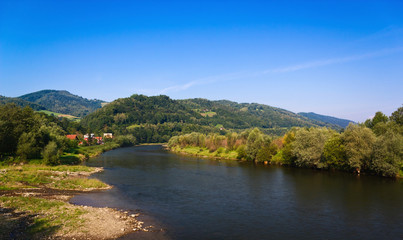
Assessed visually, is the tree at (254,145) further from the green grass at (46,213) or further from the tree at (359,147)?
the green grass at (46,213)

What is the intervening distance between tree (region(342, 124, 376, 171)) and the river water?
4.40 meters

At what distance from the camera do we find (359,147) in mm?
52594

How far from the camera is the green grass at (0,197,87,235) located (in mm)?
20047

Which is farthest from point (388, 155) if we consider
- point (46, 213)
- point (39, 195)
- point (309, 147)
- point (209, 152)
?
point (209, 152)

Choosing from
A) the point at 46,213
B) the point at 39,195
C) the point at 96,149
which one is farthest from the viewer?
the point at 96,149

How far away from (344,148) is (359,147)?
3.05 metres

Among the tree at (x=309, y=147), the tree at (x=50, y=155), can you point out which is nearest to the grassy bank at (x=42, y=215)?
the tree at (x=50, y=155)

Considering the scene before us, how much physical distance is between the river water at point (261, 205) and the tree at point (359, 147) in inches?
173

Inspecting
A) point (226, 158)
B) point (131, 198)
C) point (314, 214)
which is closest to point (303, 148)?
point (226, 158)

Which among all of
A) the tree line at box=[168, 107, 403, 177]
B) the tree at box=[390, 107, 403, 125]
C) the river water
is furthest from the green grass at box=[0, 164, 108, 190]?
the tree at box=[390, 107, 403, 125]

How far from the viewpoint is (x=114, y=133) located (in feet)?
564

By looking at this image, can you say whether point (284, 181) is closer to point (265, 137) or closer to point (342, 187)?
point (342, 187)

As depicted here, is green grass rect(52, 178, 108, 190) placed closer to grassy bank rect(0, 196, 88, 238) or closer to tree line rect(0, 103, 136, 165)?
grassy bank rect(0, 196, 88, 238)

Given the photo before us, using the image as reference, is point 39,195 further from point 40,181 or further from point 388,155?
point 388,155
